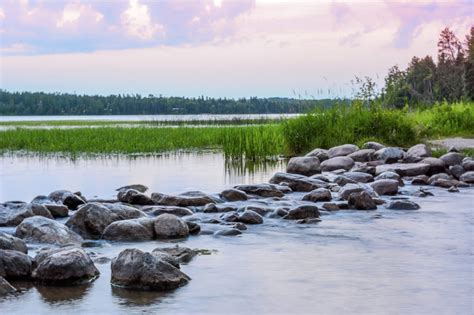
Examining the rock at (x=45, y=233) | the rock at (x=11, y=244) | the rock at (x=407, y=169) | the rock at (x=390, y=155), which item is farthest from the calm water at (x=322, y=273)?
the rock at (x=390, y=155)

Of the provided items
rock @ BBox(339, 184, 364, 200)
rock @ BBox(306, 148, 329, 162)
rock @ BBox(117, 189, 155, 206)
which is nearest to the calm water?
rock @ BBox(339, 184, 364, 200)

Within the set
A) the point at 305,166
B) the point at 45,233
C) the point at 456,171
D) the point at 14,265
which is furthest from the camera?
the point at 305,166

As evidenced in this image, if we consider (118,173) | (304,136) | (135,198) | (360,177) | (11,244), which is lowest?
(118,173)

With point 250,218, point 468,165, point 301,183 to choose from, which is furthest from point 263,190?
point 468,165

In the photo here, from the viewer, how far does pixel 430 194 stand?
43.1 feet

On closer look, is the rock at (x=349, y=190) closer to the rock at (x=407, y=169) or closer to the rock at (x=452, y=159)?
the rock at (x=407, y=169)

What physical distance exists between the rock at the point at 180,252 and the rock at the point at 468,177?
8.65 meters

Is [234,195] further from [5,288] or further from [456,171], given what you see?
[5,288]

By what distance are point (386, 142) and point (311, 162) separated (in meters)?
5.09

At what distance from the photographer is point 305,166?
57.7 feet

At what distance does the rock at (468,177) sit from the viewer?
1496cm

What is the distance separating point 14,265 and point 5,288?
0.50 meters

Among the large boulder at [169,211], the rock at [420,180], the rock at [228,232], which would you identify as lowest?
the rock at [420,180]

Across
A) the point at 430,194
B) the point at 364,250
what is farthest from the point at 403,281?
the point at 430,194
